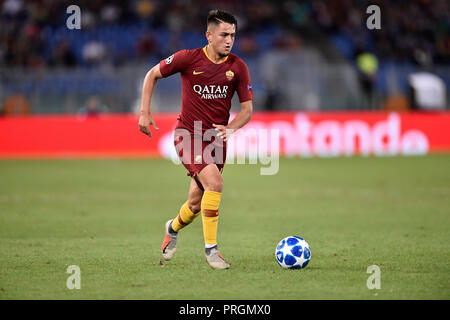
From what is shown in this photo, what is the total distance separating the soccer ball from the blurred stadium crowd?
54.7ft

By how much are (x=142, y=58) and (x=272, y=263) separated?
1851cm

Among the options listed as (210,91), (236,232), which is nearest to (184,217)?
(210,91)

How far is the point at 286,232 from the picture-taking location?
31.5 feet

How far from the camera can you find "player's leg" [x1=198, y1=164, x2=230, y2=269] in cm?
710

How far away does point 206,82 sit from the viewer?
24.2 feet

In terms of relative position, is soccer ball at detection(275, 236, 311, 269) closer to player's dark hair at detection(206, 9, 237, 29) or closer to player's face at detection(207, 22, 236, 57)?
player's face at detection(207, 22, 236, 57)

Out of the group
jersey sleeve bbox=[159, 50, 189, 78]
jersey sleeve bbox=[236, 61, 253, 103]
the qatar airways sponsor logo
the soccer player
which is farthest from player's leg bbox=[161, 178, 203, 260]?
jersey sleeve bbox=[159, 50, 189, 78]

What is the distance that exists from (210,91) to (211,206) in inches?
46.6

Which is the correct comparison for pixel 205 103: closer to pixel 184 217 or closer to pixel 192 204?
pixel 192 204

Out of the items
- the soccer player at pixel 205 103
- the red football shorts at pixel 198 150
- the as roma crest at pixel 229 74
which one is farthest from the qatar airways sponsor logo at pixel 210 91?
the red football shorts at pixel 198 150

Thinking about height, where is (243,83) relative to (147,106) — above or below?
above

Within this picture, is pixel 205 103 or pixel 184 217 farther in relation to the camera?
pixel 184 217
